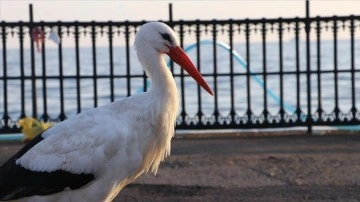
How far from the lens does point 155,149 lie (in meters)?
7.96

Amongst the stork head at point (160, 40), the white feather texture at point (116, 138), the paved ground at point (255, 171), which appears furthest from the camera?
the paved ground at point (255, 171)

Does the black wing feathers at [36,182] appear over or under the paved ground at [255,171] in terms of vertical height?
over

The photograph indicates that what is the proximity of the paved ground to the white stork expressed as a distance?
272 cm

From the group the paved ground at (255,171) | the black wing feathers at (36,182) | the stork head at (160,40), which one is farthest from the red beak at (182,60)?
the paved ground at (255,171)

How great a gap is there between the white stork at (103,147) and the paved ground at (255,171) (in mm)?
2721

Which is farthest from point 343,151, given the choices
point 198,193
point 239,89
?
point 239,89

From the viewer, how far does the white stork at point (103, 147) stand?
7.72 metres

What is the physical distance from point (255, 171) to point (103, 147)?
4883 mm

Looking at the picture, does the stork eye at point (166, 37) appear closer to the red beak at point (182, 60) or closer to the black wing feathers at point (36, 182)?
the red beak at point (182, 60)

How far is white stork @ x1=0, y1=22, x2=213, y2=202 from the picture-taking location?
25.3ft

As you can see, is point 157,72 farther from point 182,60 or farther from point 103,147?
point 103,147

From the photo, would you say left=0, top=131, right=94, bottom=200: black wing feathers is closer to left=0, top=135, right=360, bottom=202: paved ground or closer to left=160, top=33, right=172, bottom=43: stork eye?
left=160, top=33, right=172, bottom=43: stork eye

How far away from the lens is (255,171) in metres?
12.3

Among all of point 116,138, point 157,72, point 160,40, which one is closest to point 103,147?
point 116,138
